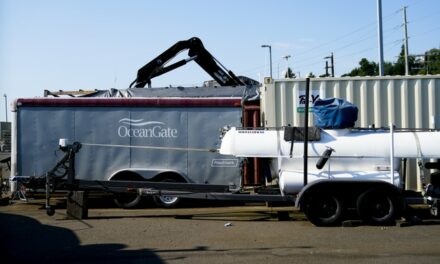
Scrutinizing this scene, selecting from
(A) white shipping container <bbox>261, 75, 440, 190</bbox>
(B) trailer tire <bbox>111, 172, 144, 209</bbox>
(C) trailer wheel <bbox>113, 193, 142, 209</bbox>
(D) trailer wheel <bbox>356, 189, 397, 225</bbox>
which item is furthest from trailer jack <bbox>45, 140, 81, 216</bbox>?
(D) trailer wheel <bbox>356, 189, 397, 225</bbox>

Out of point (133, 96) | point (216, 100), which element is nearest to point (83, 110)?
point (133, 96)

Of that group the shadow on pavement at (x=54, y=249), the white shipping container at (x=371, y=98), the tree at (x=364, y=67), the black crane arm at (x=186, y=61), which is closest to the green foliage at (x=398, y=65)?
the tree at (x=364, y=67)

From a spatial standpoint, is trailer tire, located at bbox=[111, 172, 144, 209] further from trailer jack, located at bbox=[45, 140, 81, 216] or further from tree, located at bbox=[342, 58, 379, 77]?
tree, located at bbox=[342, 58, 379, 77]

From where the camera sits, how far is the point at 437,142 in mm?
11281

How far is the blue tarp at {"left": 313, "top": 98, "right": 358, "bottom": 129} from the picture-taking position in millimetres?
11523

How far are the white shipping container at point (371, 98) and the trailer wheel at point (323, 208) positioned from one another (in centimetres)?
303

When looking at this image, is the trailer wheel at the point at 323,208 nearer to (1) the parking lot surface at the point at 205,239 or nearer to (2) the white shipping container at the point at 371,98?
(1) the parking lot surface at the point at 205,239

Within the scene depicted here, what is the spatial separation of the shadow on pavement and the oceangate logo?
142 inches

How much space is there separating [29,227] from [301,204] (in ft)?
17.3

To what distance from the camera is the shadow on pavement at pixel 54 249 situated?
8.30 m

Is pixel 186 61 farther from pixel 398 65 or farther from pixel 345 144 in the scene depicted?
pixel 398 65

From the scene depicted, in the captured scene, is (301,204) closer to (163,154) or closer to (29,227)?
(163,154)

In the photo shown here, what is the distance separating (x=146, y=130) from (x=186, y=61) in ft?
16.4

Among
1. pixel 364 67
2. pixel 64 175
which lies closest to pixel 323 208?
pixel 64 175
